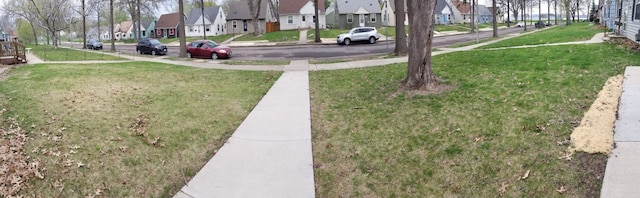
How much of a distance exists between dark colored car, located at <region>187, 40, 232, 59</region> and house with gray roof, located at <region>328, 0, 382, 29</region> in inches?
1371

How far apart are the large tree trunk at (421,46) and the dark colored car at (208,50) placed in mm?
18337

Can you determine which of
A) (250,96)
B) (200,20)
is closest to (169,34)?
(200,20)

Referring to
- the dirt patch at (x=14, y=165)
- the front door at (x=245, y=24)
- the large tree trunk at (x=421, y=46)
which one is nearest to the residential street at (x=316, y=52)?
the large tree trunk at (x=421, y=46)

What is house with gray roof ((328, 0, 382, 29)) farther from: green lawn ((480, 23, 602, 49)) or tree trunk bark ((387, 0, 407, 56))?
tree trunk bark ((387, 0, 407, 56))

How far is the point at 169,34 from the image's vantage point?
3199 inches

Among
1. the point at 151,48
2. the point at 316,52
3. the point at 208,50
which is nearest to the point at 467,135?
the point at 208,50

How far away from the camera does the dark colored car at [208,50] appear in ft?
89.2

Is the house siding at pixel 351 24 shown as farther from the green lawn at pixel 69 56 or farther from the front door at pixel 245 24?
the green lawn at pixel 69 56

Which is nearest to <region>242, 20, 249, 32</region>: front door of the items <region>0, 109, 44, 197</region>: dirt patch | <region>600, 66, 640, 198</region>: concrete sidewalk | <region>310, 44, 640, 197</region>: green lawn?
<region>310, 44, 640, 197</region>: green lawn

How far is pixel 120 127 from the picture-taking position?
8039 mm

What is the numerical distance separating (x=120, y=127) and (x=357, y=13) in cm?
5517

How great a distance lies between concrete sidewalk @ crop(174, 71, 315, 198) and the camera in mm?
5953

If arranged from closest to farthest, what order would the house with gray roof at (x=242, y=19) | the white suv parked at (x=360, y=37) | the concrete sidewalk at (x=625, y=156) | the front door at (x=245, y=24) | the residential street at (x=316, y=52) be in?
the concrete sidewalk at (x=625, y=156)
the residential street at (x=316, y=52)
the white suv parked at (x=360, y=37)
the house with gray roof at (x=242, y=19)
the front door at (x=245, y=24)

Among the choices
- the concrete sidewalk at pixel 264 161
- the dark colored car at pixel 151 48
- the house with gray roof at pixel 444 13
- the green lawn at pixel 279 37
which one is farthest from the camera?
the house with gray roof at pixel 444 13
